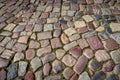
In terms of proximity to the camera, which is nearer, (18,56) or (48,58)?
(48,58)

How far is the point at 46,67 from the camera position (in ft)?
9.69

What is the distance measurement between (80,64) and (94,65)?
0.70 ft

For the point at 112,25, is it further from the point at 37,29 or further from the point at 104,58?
the point at 37,29

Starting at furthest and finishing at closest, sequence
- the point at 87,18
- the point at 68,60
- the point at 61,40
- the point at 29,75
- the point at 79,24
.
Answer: the point at 87,18, the point at 79,24, the point at 61,40, the point at 68,60, the point at 29,75

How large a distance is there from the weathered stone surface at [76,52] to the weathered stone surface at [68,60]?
0.24 ft

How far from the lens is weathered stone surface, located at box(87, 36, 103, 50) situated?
3107 millimetres

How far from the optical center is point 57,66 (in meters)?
2.94

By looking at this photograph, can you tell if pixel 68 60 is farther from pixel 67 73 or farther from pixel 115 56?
pixel 115 56

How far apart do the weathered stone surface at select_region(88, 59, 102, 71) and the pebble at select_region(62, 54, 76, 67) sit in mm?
261

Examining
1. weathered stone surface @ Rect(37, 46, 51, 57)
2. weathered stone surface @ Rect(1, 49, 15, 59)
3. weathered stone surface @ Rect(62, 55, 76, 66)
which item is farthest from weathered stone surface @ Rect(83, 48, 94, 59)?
weathered stone surface @ Rect(1, 49, 15, 59)

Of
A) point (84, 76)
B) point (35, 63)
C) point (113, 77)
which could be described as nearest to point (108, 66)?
point (113, 77)

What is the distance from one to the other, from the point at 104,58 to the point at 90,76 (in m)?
0.38

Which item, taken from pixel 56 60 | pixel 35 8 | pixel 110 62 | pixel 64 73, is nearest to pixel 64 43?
pixel 56 60

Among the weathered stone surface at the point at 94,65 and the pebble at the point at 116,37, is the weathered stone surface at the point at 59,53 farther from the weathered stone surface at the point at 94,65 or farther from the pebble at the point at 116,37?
the pebble at the point at 116,37
